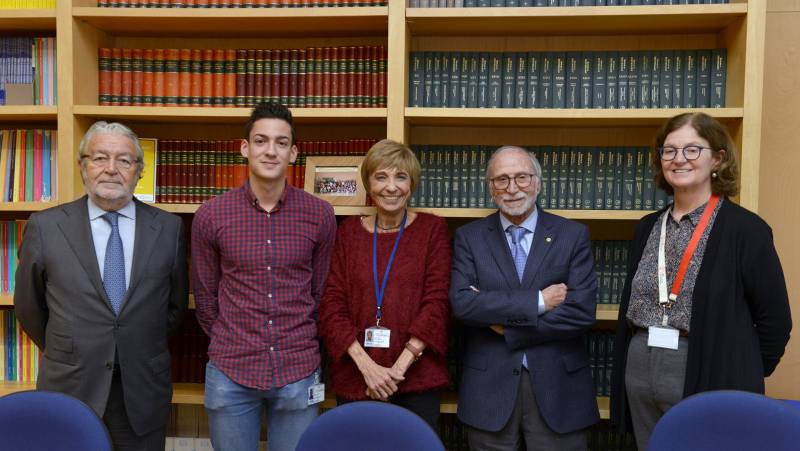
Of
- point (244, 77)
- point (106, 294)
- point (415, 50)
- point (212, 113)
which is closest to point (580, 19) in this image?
point (415, 50)

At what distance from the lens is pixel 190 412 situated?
123 inches

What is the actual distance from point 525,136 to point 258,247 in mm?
1465

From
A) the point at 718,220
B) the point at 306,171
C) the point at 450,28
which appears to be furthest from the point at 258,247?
the point at 718,220

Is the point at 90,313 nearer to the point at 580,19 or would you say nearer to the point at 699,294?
the point at 699,294

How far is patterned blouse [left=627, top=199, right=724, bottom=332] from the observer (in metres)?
2.03

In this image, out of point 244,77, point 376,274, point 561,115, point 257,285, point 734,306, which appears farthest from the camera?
point 244,77

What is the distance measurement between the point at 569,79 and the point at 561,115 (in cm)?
20

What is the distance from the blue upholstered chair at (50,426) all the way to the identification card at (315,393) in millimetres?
807

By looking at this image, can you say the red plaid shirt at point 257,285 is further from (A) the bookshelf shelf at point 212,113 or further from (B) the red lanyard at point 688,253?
(B) the red lanyard at point 688,253

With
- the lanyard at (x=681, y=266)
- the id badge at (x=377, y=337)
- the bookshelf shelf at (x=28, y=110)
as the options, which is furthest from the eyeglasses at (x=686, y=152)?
the bookshelf shelf at (x=28, y=110)

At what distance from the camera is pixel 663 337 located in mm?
2033

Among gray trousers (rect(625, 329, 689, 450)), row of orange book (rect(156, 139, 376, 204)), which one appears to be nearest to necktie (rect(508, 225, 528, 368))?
gray trousers (rect(625, 329, 689, 450))

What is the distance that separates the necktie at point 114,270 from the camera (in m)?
2.19

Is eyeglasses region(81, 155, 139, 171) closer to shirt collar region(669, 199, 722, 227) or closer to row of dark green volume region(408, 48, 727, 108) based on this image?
row of dark green volume region(408, 48, 727, 108)
